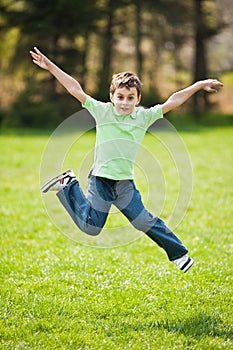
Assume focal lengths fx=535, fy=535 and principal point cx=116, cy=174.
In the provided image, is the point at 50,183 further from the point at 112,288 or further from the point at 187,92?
the point at 187,92

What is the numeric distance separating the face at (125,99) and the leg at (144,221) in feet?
1.79

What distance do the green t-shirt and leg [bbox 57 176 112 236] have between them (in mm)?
127

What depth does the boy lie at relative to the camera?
395 cm

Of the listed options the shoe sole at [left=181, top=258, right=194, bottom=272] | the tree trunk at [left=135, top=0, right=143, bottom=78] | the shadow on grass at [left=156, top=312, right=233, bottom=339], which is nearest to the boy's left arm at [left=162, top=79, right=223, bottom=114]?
the shoe sole at [left=181, top=258, right=194, bottom=272]

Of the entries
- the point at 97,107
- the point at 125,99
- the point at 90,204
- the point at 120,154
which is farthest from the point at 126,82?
the point at 90,204

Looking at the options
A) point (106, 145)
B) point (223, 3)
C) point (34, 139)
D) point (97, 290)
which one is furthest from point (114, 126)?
point (223, 3)

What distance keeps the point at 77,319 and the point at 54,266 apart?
118 centimetres

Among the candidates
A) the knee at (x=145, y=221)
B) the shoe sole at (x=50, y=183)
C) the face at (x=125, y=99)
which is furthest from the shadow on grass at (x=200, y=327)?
the face at (x=125, y=99)

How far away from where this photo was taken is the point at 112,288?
4238 mm

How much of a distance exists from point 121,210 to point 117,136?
0.56 m

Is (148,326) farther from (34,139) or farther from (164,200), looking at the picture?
(34,139)

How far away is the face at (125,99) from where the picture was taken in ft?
12.8

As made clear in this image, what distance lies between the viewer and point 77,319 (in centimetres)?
365

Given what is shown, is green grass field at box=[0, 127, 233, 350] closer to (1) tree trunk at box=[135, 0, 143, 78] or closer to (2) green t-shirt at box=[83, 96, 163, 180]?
(2) green t-shirt at box=[83, 96, 163, 180]
